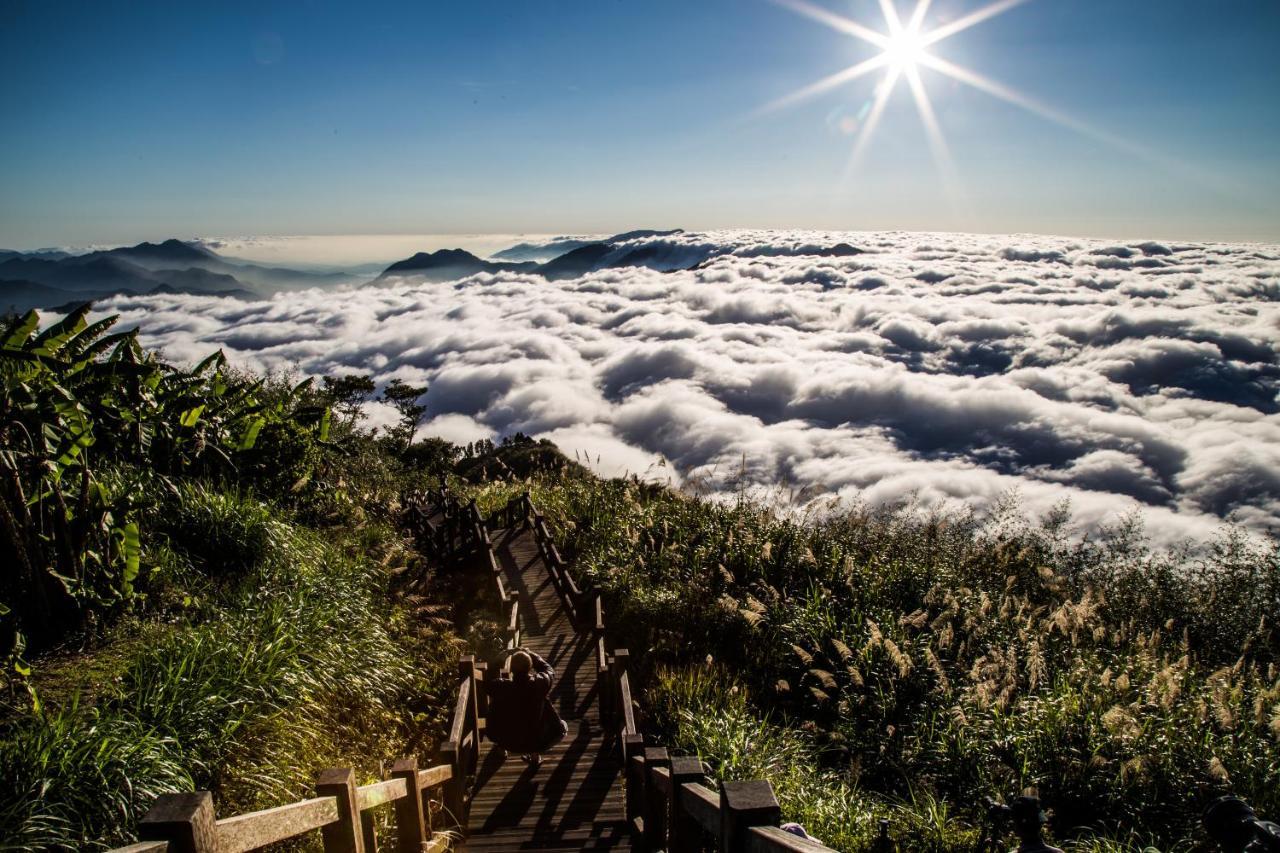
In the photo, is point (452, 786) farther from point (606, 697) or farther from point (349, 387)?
point (349, 387)

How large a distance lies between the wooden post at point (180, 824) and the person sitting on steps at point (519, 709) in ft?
16.7

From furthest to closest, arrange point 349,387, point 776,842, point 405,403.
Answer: point 405,403 → point 349,387 → point 776,842

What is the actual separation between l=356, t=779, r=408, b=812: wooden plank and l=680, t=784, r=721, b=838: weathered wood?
6.81 ft

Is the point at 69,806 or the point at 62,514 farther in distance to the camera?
the point at 62,514

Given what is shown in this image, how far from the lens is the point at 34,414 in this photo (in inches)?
261

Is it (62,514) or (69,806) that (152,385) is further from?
(69,806)

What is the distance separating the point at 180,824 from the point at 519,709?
532 centimetres

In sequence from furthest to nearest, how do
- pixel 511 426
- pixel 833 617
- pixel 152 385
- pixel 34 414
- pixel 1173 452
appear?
pixel 511 426, pixel 1173 452, pixel 833 617, pixel 152 385, pixel 34 414

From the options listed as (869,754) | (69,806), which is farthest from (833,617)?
(69,806)

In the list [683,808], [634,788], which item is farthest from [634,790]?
[683,808]

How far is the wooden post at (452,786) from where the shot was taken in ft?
20.2

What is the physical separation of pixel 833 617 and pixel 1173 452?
215603mm

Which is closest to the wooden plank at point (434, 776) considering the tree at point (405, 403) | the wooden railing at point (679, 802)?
the wooden railing at point (679, 802)

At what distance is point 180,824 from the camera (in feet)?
7.75
